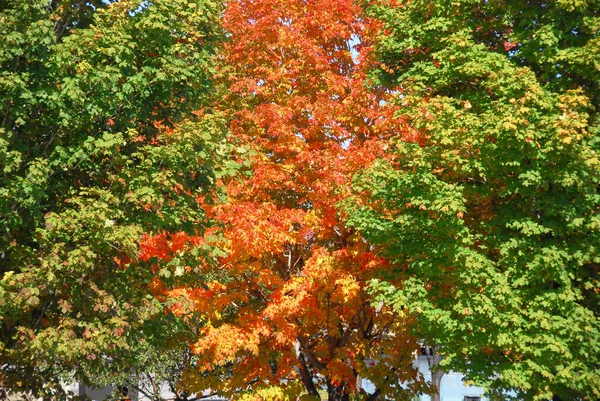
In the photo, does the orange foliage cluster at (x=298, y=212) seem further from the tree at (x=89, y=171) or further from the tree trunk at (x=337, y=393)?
the tree at (x=89, y=171)

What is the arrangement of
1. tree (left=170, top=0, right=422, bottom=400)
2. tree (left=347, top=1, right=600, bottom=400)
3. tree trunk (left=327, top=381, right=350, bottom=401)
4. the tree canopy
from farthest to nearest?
tree trunk (left=327, top=381, right=350, bottom=401)
tree (left=170, top=0, right=422, bottom=400)
tree (left=347, top=1, right=600, bottom=400)
the tree canopy

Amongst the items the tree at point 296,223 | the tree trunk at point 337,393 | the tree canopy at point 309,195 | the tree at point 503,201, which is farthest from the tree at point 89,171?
the tree trunk at point 337,393

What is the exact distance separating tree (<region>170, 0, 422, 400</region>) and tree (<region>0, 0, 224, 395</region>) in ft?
8.76

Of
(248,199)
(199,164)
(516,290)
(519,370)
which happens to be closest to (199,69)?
(199,164)

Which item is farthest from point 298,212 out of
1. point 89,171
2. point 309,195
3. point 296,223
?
point 89,171

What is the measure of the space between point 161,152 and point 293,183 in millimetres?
6016

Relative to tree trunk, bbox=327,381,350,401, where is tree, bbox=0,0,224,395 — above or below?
above

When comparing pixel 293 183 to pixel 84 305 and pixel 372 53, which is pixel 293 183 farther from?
pixel 84 305

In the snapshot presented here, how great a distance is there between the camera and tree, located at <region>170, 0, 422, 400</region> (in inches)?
607

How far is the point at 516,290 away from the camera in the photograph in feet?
40.7

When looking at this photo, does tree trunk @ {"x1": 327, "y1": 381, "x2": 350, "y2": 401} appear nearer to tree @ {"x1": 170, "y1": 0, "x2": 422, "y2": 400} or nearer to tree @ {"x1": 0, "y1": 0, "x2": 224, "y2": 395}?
tree @ {"x1": 170, "y1": 0, "x2": 422, "y2": 400}

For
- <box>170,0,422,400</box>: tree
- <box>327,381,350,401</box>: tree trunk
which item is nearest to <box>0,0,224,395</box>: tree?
<box>170,0,422,400</box>: tree

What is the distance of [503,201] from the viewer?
14148mm

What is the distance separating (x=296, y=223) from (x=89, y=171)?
23.0 feet
